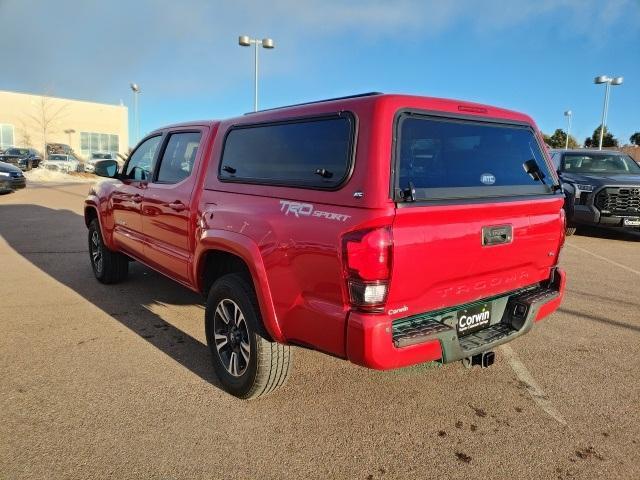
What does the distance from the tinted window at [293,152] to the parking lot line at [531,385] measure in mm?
2066

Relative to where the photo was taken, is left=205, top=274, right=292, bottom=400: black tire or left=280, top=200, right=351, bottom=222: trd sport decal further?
left=205, top=274, right=292, bottom=400: black tire

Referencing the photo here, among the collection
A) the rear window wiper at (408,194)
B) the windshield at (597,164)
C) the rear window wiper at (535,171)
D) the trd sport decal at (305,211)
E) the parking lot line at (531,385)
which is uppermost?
the windshield at (597,164)

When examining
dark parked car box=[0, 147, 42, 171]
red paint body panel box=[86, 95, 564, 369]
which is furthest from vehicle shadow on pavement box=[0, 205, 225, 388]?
dark parked car box=[0, 147, 42, 171]

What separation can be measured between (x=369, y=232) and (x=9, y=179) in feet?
56.0

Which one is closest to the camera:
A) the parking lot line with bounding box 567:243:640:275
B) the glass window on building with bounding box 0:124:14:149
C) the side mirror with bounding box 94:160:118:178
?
the side mirror with bounding box 94:160:118:178

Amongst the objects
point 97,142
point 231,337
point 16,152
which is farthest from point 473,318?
point 97,142

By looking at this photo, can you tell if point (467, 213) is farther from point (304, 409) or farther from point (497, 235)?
point (304, 409)

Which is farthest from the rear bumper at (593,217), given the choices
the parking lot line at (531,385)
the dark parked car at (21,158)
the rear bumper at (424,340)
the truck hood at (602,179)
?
the dark parked car at (21,158)

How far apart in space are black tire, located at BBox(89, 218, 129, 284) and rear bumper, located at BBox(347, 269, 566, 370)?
425cm

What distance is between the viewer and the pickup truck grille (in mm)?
9594

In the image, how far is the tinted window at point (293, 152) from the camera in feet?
8.77

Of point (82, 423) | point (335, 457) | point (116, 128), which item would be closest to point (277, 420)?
point (335, 457)

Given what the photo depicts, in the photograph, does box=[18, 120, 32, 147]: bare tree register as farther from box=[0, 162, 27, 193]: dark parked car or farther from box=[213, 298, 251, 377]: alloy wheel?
box=[213, 298, 251, 377]: alloy wheel

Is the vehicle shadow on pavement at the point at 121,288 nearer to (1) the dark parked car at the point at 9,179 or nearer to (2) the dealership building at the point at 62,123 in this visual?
(1) the dark parked car at the point at 9,179
